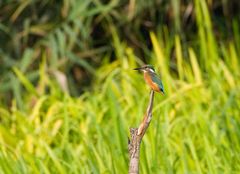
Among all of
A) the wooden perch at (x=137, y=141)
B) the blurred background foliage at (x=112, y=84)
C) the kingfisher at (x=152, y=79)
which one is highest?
the blurred background foliage at (x=112, y=84)

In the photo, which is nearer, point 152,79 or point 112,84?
point 152,79

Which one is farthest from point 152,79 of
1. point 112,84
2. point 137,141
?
point 112,84

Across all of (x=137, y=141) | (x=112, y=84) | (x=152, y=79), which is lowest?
(x=137, y=141)

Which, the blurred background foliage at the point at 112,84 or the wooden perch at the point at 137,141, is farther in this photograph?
the blurred background foliage at the point at 112,84

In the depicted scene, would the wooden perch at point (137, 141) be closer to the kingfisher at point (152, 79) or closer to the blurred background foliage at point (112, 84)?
the kingfisher at point (152, 79)

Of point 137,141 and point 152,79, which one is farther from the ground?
point 152,79

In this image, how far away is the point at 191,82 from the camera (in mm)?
4113

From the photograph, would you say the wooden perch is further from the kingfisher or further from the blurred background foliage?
the blurred background foliage

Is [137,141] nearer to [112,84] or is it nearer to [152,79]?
[152,79]

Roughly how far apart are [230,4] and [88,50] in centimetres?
83

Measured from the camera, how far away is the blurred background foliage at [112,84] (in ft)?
9.46

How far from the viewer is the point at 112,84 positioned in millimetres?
4254

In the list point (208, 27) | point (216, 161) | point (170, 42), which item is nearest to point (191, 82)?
point (208, 27)

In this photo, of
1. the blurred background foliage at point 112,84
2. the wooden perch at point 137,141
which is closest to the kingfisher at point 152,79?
the wooden perch at point 137,141
